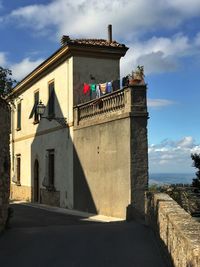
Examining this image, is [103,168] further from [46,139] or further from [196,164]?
[46,139]

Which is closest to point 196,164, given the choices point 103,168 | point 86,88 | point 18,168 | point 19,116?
point 103,168

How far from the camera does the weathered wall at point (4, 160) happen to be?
12102mm

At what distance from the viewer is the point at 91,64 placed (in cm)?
2145

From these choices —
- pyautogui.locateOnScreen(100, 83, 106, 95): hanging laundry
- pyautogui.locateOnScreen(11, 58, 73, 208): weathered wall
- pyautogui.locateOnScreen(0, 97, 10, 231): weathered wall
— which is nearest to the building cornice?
pyautogui.locateOnScreen(11, 58, 73, 208): weathered wall

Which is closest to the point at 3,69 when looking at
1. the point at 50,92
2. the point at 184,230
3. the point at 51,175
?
the point at 50,92

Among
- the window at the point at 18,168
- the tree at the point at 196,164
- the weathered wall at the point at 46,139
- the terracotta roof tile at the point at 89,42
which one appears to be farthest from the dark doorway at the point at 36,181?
the tree at the point at 196,164

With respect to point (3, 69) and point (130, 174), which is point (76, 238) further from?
point (3, 69)

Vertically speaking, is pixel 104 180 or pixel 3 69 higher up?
pixel 3 69

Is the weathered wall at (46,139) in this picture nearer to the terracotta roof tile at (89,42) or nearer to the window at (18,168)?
the window at (18,168)

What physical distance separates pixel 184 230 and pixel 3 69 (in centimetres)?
1692

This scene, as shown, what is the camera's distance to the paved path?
29.4ft

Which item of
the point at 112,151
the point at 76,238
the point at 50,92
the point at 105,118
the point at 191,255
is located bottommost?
the point at 76,238

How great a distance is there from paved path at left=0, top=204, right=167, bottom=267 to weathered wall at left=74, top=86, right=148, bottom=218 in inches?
66.5

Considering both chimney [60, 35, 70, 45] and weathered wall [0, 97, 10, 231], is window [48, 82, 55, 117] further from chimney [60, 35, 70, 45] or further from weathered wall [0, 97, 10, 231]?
weathered wall [0, 97, 10, 231]
